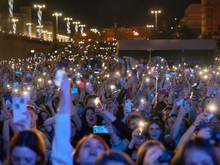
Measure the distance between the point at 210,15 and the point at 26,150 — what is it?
101 m

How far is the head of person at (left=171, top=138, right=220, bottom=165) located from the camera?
296 cm

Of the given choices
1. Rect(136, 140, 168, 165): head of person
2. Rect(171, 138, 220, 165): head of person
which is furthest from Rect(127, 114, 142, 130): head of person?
Rect(171, 138, 220, 165): head of person

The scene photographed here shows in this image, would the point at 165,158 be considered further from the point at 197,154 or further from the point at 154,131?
the point at 154,131

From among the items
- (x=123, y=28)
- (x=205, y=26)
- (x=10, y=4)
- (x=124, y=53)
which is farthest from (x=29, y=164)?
(x=123, y=28)

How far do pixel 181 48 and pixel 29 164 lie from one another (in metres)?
32.0

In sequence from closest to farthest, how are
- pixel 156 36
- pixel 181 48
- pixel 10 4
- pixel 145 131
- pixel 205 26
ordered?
1. pixel 145 131
2. pixel 181 48
3. pixel 156 36
4. pixel 10 4
5. pixel 205 26

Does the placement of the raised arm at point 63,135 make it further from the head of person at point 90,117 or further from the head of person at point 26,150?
the head of person at point 90,117

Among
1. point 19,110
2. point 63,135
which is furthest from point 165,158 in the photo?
point 19,110

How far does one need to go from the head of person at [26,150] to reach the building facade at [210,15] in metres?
98.8

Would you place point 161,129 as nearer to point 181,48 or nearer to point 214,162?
point 214,162

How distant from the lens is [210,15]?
99562 mm

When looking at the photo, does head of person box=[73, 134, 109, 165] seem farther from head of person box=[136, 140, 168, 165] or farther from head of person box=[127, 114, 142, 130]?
head of person box=[127, 114, 142, 130]

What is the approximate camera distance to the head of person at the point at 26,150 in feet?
10.9

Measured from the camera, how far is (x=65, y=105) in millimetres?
3230
